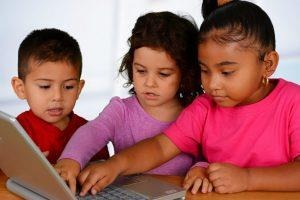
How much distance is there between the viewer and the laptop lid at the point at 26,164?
1.03m

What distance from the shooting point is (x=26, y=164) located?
1145mm

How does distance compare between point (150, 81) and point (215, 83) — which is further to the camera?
point (150, 81)

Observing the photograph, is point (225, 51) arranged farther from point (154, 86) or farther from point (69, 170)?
point (69, 170)

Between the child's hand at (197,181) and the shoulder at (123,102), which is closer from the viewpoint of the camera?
the child's hand at (197,181)

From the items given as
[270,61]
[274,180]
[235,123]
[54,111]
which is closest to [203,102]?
[235,123]

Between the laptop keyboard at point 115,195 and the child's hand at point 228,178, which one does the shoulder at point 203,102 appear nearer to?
the child's hand at point 228,178

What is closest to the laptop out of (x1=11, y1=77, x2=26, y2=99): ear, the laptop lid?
the laptop lid

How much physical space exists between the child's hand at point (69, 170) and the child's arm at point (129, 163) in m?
0.02

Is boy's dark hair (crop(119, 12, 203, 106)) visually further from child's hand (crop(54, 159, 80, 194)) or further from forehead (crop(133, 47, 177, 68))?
child's hand (crop(54, 159, 80, 194))

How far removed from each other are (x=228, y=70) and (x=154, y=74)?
286 millimetres

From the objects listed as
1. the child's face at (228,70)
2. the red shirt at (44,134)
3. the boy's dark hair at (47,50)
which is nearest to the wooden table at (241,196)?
the child's face at (228,70)

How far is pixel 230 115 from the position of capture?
1490 mm

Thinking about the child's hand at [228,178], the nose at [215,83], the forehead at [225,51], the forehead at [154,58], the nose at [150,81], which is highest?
the forehead at [225,51]

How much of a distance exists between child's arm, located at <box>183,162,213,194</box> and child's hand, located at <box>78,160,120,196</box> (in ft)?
0.55
